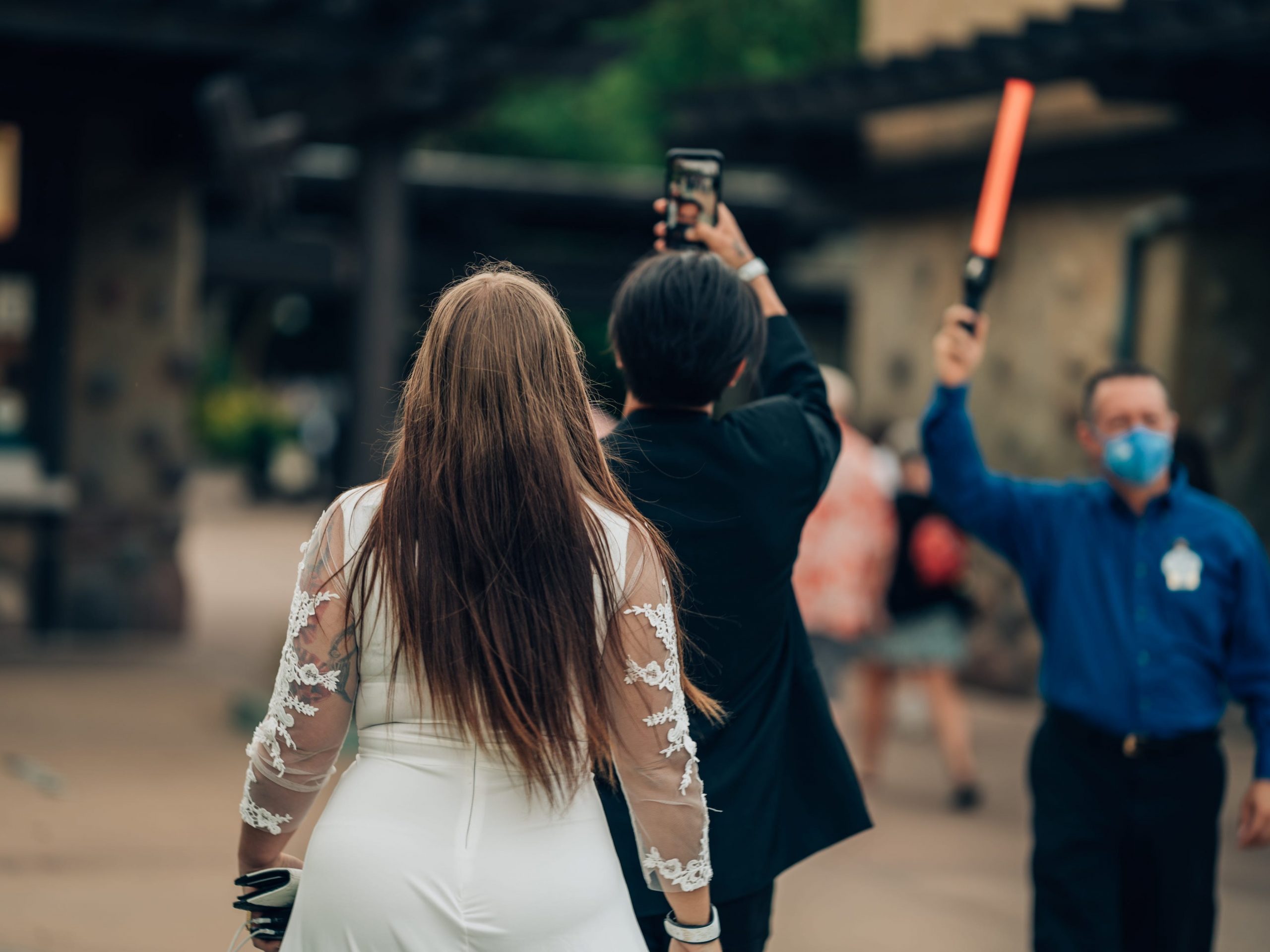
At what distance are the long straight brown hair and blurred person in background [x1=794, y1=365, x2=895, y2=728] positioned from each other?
3.98 m

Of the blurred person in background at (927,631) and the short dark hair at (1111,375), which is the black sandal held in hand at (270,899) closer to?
the short dark hair at (1111,375)

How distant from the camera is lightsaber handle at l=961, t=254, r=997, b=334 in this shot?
286 centimetres

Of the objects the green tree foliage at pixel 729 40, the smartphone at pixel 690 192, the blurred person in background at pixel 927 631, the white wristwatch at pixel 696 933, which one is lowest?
the blurred person in background at pixel 927 631

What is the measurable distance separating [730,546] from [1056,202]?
673 centimetres

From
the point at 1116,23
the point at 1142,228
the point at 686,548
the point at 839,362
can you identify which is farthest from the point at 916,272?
the point at 839,362

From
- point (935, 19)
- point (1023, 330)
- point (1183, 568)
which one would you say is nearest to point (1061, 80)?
point (1023, 330)

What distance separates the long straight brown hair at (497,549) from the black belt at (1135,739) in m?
1.54

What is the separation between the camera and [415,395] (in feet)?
6.24

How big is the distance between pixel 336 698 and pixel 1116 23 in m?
5.31

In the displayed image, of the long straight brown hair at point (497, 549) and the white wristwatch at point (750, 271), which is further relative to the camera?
the white wristwatch at point (750, 271)

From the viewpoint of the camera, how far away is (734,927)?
7.59 feet

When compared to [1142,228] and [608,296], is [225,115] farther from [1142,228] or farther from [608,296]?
[608,296]

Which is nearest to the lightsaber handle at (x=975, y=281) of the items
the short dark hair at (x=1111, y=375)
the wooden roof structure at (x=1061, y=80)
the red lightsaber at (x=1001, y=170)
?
the red lightsaber at (x=1001, y=170)

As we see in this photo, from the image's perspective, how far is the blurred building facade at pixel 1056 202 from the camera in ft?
21.2
